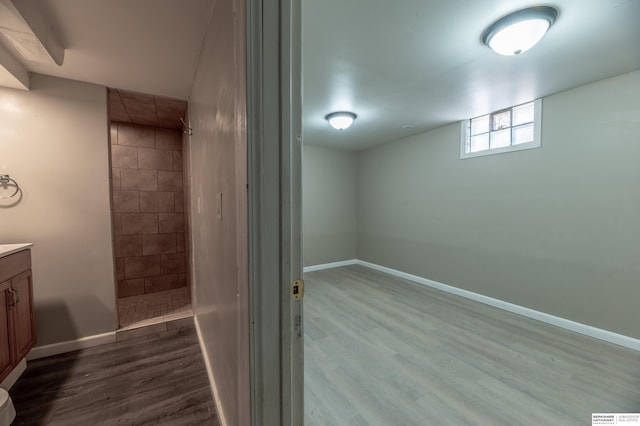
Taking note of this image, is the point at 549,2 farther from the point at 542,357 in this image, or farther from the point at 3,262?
the point at 3,262

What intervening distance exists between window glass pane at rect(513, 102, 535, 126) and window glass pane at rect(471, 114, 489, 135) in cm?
31

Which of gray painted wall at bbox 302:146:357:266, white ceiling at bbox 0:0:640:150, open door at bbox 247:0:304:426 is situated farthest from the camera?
gray painted wall at bbox 302:146:357:266

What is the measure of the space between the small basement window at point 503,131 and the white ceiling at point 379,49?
0.24 m

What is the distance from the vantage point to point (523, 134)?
9.36ft

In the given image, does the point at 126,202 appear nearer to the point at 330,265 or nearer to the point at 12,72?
the point at 12,72

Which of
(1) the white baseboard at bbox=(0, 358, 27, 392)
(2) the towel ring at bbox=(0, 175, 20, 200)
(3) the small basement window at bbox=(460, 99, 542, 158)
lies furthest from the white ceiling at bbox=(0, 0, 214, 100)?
(3) the small basement window at bbox=(460, 99, 542, 158)

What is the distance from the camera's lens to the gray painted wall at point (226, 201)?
786 mm

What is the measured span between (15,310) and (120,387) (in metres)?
0.86

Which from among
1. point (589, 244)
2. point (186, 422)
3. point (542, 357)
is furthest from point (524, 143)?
point (186, 422)

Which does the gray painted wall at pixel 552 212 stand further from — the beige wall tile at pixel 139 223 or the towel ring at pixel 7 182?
the towel ring at pixel 7 182

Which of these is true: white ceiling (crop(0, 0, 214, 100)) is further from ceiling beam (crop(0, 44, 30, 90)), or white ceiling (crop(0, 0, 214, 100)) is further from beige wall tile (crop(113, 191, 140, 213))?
beige wall tile (crop(113, 191, 140, 213))

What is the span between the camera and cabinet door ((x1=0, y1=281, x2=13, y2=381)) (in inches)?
60.0

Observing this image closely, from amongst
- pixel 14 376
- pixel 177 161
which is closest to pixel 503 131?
pixel 177 161

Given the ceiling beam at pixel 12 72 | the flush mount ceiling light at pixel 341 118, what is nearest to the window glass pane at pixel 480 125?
the flush mount ceiling light at pixel 341 118
